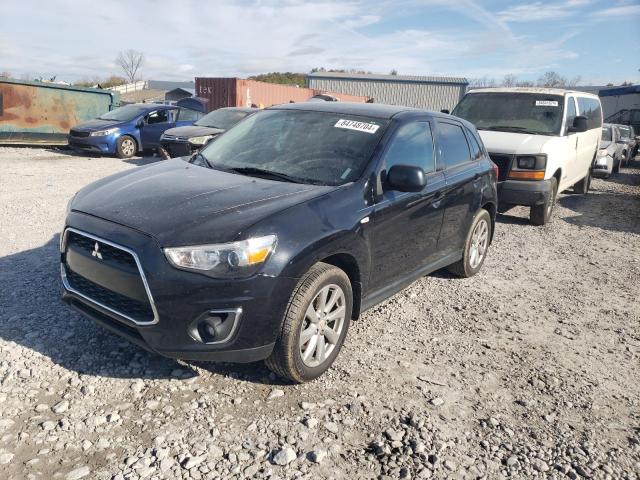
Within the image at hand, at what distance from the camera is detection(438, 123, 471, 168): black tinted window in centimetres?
444

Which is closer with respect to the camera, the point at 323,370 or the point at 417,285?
the point at 323,370

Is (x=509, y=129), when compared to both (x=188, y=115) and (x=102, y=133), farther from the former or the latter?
(x=102, y=133)

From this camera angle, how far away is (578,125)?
792 centimetres

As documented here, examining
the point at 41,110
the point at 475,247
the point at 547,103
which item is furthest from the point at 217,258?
the point at 41,110

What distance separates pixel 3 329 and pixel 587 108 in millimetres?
9659

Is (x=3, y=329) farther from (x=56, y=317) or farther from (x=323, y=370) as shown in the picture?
(x=323, y=370)

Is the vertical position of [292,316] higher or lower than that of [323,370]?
higher

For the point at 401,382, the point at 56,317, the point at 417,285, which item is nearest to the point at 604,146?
the point at 417,285

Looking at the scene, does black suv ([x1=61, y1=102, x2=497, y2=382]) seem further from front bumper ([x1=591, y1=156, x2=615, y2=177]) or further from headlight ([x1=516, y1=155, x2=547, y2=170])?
front bumper ([x1=591, y1=156, x2=615, y2=177])

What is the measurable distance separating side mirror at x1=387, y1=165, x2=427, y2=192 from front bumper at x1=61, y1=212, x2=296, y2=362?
1099 millimetres

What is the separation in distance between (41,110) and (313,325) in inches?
541

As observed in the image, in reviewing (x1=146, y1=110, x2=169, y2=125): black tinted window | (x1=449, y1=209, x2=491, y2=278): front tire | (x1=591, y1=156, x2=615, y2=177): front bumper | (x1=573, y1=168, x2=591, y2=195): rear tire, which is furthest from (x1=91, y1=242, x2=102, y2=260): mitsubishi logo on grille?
(x1=591, y1=156, x2=615, y2=177): front bumper

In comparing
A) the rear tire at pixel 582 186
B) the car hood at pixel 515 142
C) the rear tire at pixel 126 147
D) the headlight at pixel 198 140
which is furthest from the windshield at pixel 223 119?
the rear tire at pixel 582 186

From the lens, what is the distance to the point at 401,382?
127 inches
